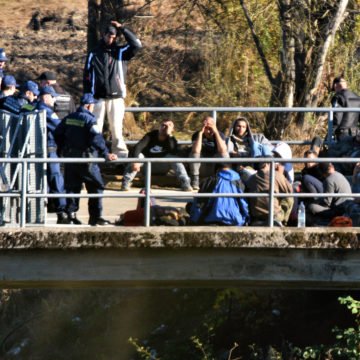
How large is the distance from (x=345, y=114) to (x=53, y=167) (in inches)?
170

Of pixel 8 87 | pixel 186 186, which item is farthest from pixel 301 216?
pixel 8 87

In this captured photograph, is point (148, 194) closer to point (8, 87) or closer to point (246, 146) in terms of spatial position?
point (246, 146)

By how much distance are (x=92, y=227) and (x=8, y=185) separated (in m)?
1.08

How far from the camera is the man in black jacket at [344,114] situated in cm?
1951

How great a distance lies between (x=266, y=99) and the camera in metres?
24.8

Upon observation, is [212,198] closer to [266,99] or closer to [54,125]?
[54,125]

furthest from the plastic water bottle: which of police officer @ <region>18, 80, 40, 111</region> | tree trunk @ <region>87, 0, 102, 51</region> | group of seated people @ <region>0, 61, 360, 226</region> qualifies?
tree trunk @ <region>87, 0, 102, 51</region>

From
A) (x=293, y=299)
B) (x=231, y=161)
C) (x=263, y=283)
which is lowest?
(x=293, y=299)

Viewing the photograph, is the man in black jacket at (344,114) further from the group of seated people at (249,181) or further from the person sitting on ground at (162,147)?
the person sitting on ground at (162,147)

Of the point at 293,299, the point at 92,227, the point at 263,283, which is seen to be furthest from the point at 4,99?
the point at 293,299

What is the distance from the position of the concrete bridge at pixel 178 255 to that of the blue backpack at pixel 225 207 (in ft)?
0.87

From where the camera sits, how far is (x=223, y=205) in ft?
53.7

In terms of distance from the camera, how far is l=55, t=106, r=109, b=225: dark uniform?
16625 millimetres

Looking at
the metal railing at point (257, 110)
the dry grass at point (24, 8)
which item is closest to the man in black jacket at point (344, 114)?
the metal railing at point (257, 110)
